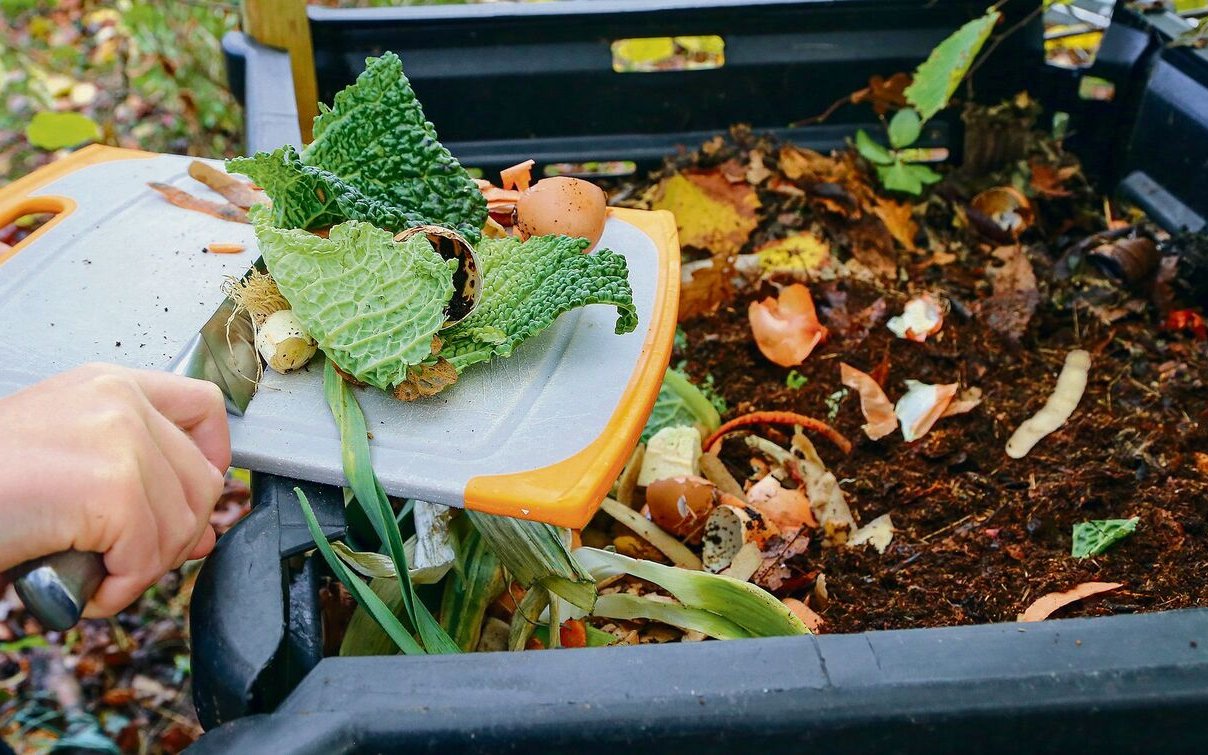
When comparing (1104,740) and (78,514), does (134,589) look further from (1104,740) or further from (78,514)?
(1104,740)

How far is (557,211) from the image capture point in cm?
121

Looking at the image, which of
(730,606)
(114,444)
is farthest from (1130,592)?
(114,444)

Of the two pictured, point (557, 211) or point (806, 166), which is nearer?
point (557, 211)

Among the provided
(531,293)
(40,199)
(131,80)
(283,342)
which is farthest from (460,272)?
(131,80)

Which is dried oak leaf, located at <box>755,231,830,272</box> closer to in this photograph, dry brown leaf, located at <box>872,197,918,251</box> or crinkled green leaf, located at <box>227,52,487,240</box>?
dry brown leaf, located at <box>872,197,918,251</box>

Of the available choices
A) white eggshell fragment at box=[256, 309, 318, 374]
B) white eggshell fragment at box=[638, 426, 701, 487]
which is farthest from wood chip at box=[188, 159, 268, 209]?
white eggshell fragment at box=[638, 426, 701, 487]

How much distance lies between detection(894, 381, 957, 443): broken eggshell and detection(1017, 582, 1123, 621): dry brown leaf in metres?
0.36

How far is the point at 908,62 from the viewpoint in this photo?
1.85 meters

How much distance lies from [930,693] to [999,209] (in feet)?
4.48

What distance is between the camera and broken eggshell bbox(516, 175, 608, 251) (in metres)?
1.21

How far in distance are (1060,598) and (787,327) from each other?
619 millimetres

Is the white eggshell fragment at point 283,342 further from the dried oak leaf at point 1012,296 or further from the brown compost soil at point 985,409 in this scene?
the dried oak leaf at point 1012,296

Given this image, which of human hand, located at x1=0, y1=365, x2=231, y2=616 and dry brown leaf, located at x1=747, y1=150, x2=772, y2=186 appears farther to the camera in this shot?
dry brown leaf, located at x1=747, y1=150, x2=772, y2=186

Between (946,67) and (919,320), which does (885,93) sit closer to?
(946,67)
